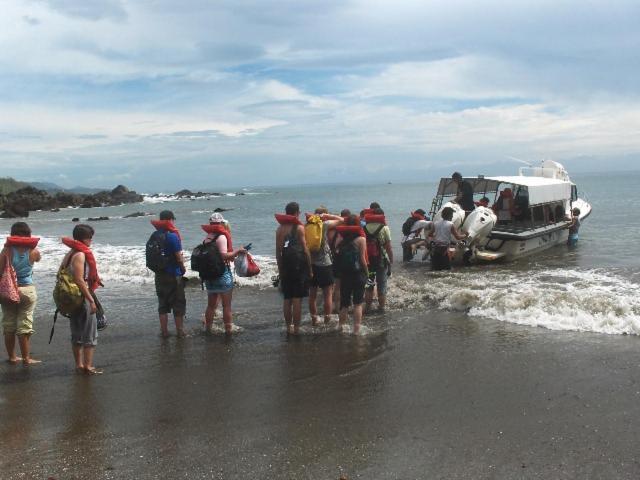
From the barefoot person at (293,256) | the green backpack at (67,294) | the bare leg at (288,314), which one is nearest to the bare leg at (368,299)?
the bare leg at (288,314)

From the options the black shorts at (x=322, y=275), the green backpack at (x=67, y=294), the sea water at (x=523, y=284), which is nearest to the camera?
the green backpack at (x=67, y=294)

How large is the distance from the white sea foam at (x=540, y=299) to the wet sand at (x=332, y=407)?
45cm

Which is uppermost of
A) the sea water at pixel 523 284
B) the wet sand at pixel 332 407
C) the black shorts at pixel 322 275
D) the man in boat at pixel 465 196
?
the man in boat at pixel 465 196

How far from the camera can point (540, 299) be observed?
8578mm

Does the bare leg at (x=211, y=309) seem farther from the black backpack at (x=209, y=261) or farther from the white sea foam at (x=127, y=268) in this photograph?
the white sea foam at (x=127, y=268)

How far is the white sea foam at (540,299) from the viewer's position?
773cm

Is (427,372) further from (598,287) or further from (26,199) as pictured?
(26,199)

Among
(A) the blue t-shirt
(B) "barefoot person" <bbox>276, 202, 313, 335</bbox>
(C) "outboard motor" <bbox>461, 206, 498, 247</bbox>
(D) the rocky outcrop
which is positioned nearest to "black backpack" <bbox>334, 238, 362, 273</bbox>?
(B) "barefoot person" <bbox>276, 202, 313, 335</bbox>

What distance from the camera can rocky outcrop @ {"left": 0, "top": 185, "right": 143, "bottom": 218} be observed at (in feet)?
175

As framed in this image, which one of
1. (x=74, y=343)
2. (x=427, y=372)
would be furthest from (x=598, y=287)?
(x=74, y=343)

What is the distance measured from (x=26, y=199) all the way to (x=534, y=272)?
197 feet

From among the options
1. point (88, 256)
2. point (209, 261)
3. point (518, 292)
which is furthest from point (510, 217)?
point (88, 256)

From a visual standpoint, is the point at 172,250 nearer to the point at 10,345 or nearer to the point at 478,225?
the point at 10,345

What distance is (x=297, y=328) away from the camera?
7.60 metres
